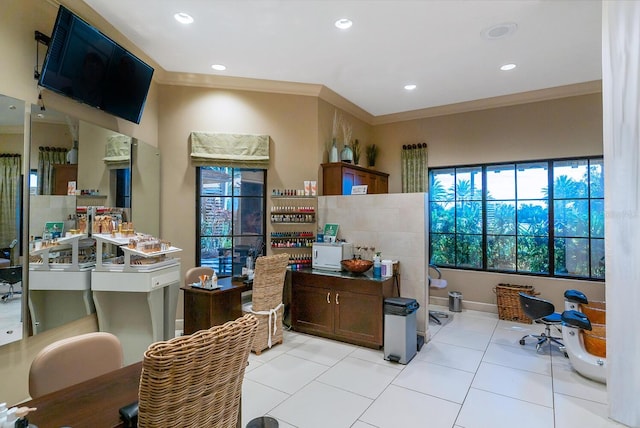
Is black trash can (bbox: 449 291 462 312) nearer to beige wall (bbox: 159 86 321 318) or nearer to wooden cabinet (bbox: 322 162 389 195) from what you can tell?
wooden cabinet (bbox: 322 162 389 195)

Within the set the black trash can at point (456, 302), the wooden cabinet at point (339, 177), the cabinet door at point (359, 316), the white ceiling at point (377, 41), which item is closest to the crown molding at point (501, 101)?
the white ceiling at point (377, 41)

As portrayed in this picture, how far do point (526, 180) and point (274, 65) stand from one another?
14.3ft

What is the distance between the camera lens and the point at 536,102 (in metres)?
5.19

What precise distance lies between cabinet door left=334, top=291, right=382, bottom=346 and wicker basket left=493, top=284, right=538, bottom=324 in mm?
2495

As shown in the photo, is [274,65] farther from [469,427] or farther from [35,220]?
[469,427]

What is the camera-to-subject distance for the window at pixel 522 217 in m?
4.89

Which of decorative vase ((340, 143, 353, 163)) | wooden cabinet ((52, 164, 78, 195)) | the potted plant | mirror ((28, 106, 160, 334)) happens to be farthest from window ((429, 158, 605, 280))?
wooden cabinet ((52, 164, 78, 195))

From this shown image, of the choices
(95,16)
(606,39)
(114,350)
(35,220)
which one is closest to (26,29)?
(95,16)

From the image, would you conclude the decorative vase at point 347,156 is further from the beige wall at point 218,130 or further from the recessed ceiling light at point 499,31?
the recessed ceiling light at point 499,31

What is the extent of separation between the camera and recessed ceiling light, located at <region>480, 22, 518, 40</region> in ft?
11.1

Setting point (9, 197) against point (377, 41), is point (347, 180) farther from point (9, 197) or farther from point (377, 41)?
point (9, 197)

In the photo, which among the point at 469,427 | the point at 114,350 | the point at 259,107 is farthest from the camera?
the point at 259,107

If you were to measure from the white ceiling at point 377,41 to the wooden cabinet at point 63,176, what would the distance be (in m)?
1.57

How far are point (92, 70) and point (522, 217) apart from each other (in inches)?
240
